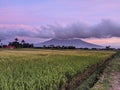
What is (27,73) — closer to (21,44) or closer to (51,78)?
(51,78)

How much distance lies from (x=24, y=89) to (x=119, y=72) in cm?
420

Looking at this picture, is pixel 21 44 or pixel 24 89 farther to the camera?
pixel 21 44

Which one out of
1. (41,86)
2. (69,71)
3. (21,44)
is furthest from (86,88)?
(21,44)

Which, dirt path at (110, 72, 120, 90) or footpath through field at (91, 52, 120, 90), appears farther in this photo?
dirt path at (110, 72, 120, 90)

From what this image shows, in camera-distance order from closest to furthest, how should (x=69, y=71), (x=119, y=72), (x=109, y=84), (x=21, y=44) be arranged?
1. (x=109, y=84)
2. (x=119, y=72)
3. (x=69, y=71)
4. (x=21, y=44)

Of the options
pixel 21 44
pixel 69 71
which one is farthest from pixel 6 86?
pixel 21 44

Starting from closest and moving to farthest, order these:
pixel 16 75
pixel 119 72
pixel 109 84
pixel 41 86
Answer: pixel 109 84 < pixel 41 86 < pixel 119 72 < pixel 16 75

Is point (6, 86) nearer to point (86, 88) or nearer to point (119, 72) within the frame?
point (86, 88)

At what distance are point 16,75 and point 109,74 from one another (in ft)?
14.1

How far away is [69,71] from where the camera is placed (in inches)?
765

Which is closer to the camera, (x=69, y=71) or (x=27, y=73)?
(x=27, y=73)

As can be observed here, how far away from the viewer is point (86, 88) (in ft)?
39.5

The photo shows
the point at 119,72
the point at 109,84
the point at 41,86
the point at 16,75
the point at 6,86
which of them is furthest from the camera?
the point at 16,75

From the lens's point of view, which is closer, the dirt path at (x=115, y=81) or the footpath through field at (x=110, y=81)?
the footpath through field at (x=110, y=81)
